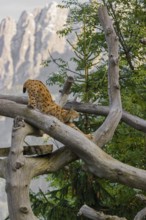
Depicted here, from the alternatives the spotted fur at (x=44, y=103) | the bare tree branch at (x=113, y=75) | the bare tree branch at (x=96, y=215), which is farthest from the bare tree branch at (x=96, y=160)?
the bare tree branch at (x=96, y=215)

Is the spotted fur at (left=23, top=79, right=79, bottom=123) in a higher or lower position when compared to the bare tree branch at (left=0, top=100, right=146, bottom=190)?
higher

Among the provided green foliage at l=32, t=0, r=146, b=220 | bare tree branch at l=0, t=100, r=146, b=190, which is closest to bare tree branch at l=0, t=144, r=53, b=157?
bare tree branch at l=0, t=100, r=146, b=190

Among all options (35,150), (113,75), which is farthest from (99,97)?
(35,150)

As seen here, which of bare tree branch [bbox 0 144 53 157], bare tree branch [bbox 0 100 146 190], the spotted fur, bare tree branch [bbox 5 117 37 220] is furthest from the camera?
the spotted fur

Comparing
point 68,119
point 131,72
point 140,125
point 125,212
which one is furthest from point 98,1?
point 68,119

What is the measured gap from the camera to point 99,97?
37.5 ft

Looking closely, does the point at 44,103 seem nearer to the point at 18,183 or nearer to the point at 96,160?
the point at 96,160

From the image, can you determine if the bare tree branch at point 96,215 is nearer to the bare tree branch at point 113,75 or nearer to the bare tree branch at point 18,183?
the bare tree branch at point 113,75

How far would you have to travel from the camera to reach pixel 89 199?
7.91 metres

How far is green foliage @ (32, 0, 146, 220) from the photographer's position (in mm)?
8125

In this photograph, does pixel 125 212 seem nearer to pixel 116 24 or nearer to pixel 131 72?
pixel 131 72

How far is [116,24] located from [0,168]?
12.0 meters

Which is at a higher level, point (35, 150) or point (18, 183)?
point (35, 150)

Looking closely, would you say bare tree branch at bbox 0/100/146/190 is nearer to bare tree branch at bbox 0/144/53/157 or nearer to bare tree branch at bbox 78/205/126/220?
bare tree branch at bbox 0/144/53/157
